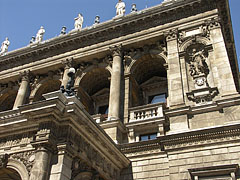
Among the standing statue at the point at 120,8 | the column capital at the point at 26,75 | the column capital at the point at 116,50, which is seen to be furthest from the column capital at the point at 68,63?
the standing statue at the point at 120,8

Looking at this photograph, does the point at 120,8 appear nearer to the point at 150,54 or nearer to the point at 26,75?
the point at 150,54

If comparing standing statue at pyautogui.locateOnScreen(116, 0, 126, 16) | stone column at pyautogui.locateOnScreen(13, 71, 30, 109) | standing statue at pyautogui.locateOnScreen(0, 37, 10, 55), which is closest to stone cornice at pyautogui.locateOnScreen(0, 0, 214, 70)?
stone column at pyautogui.locateOnScreen(13, 71, 30, 109)

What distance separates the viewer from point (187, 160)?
1733 centimetres

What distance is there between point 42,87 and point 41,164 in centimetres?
1767

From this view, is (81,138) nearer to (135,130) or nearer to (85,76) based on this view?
(135,130)

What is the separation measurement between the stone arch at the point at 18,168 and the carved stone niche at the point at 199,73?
11821 millimetres

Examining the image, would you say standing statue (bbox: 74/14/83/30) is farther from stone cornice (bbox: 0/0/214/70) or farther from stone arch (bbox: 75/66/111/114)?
stone arch (bbox: 75/66/111/114)

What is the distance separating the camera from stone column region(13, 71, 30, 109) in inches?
1089

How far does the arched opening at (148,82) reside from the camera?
25.8 metres

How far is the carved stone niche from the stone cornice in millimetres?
3971

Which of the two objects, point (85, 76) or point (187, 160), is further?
point (85, 76)

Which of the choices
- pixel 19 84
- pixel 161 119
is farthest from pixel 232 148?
pixel 19 84

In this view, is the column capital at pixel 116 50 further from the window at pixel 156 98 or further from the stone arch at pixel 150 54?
the window at pixel 156 98

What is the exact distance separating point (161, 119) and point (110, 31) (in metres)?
11.2
